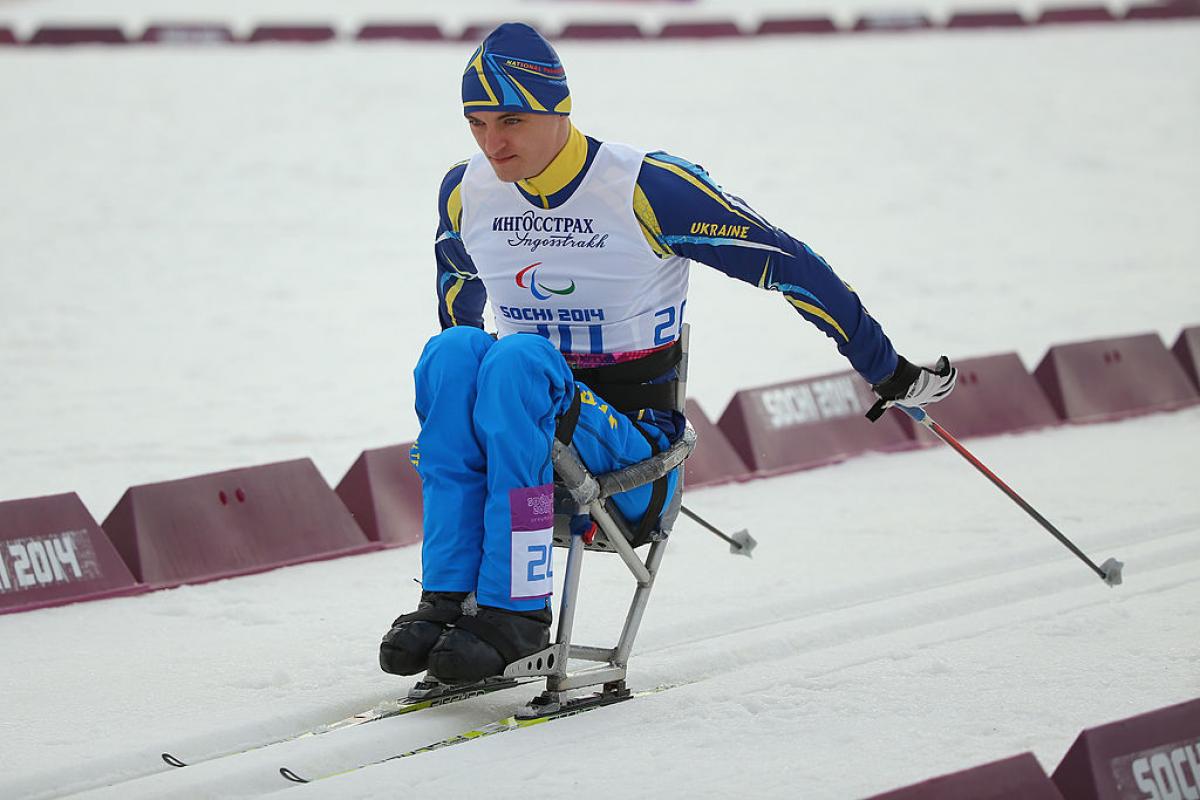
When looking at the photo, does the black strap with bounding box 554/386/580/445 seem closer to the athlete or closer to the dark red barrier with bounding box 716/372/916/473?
the athlete

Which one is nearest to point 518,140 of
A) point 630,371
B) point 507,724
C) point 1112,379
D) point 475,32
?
point 630,371

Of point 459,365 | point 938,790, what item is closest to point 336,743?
point 459,365

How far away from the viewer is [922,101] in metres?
Answer: 15.5

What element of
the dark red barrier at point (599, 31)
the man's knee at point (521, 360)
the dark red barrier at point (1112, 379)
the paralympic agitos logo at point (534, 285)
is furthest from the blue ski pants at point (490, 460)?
the dark red barrier at point (599, 31)

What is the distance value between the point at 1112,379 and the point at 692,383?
1.95 metres

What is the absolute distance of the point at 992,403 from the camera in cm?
718

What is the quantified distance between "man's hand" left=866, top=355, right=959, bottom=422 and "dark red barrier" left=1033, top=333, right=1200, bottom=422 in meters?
3.56

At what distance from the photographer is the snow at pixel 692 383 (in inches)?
141

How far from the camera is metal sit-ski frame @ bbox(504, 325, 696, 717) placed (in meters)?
3.52

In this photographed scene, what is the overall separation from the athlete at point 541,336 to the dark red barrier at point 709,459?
2.31 metres

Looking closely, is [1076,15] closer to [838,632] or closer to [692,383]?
[692,383]

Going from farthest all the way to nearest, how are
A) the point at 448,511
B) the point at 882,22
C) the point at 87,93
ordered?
the point at 882,22 → the point at 87,93 → the point at 448,511

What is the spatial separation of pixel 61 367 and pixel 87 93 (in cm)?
708

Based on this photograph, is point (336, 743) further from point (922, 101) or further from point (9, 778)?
point (922, 101)
